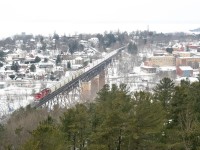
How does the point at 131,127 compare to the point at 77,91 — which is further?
the point at 77,91

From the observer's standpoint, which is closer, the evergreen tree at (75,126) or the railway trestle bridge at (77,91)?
the evergreen tree at (75,126)

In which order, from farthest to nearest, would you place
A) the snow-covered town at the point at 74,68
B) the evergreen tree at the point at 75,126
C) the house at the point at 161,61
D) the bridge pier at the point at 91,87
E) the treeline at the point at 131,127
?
the house at the point at 161,61, the snow-covered town at the point at 74,68, the bridge pier at the point at 91,87, the evergreen tree at the point at 75,126, the treeline at the point at 131,127

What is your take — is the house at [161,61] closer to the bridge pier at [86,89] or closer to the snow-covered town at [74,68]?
the snow-covered town at [74,68]

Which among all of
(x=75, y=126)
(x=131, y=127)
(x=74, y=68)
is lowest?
(x=74, y=68)

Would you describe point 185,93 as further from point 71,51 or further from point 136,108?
point 71,51

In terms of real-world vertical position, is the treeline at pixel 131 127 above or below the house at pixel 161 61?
above

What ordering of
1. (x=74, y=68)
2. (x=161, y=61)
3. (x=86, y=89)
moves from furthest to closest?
(x=161, y=61), (x=74, y=68), (x=86, y=89)

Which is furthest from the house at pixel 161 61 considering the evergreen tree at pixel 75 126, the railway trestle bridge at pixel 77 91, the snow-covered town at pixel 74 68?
the evergreen tree at pixel 75 126

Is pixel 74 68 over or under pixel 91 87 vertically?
under

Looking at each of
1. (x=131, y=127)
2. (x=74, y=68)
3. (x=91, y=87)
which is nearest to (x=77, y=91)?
(x=91, y=87)

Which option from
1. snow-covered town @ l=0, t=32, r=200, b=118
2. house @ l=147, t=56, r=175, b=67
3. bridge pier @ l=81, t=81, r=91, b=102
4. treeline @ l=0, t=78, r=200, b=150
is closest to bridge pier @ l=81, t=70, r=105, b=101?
bridge pier @ l=81, t=81, r=91, b=102

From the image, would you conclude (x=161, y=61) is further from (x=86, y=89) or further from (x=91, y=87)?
(x=86, y=89)

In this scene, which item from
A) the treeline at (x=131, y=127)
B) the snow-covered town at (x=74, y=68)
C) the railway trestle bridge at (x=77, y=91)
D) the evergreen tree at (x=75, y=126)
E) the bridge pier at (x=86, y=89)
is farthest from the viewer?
the snow-covered town at (x=74, y=68)
